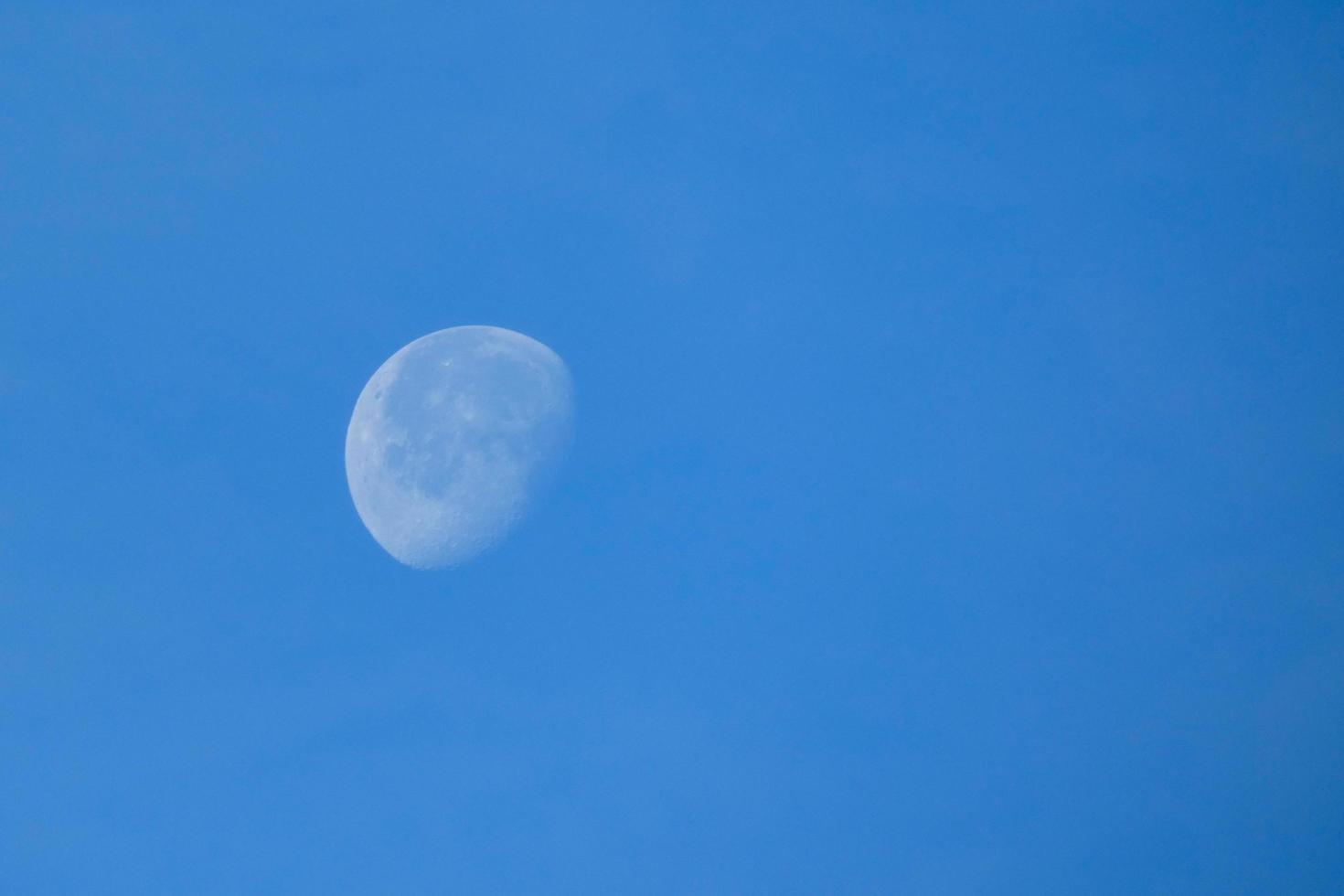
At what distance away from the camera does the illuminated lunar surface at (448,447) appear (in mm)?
3123

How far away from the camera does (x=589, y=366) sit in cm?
327

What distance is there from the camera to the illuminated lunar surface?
312 centimetres

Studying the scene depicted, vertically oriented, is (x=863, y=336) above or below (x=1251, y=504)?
above

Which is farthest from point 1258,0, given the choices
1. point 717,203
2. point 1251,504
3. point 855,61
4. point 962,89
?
point 717,203

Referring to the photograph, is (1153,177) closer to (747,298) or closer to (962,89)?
(962,89)

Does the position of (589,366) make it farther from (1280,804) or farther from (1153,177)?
(1280,804)

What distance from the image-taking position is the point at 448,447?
3135 mm

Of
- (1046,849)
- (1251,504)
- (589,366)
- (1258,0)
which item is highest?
(1258,0)

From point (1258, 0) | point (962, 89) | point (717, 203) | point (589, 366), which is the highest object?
point (1258, 0)

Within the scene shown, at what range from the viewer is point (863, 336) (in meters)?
3.34

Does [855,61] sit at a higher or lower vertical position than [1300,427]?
higher

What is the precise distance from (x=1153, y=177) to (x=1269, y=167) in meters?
0.41

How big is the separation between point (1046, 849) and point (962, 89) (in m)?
2.44

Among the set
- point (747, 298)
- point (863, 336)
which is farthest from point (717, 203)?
point (863, 336)
